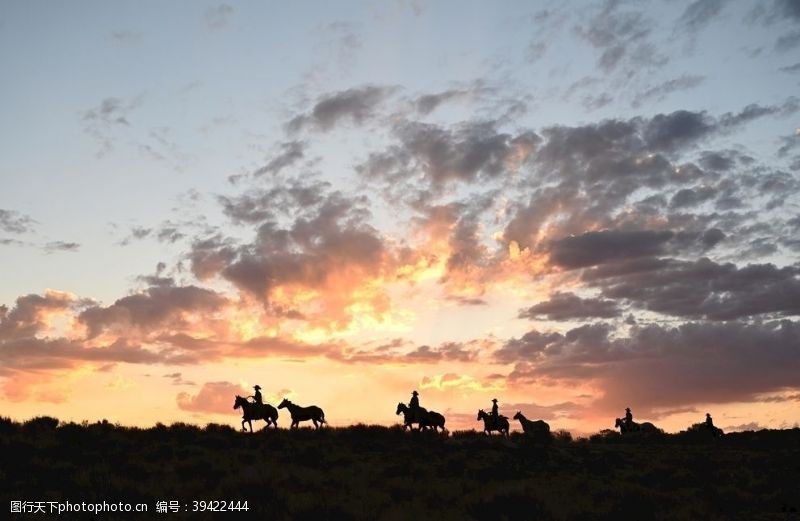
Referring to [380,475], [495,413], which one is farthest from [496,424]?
[380,475]

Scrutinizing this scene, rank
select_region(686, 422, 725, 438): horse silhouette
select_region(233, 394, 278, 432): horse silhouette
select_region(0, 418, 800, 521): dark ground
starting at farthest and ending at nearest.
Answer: select_region(686, 422, 725, 438): horse silhouette
select_region(233, 394, 278, 432): horse silhouette
select_region(0, 418, 800, 521): dark ground

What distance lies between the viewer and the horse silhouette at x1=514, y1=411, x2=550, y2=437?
4609 cm

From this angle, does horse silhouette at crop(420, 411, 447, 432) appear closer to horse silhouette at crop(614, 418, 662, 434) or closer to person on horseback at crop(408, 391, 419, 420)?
person on horseback at crop(408, 391, 419, 420)

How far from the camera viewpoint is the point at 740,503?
2867 cm

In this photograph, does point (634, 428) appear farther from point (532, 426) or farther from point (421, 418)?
point (421, 418)

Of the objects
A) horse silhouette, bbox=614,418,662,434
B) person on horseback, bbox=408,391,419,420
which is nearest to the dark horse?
person on horseback, bbox=408,391,419,420

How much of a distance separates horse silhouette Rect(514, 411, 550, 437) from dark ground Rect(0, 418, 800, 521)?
13.6 ft

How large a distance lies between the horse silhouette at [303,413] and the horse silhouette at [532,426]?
12662 millimetres

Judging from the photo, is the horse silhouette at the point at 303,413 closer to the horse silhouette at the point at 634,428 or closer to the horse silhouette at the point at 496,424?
the horse silhouette at the point at 496,424

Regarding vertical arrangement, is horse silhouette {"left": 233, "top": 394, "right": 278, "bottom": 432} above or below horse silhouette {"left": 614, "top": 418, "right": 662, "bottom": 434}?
above

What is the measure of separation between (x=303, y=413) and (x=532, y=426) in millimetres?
14730

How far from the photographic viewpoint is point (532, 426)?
46.6m

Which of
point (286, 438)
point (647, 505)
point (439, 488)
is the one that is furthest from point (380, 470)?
point (647, 505)

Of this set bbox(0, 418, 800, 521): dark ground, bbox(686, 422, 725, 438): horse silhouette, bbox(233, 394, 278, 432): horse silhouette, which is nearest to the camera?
bbox(0, 418, 800, 521): dark ground
